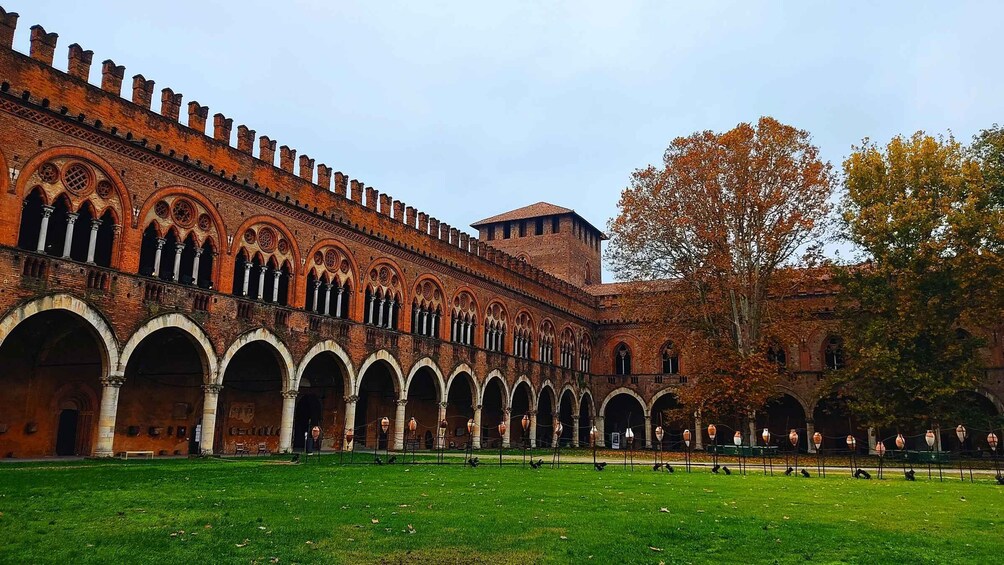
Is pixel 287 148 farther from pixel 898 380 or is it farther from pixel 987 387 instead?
pixel 987 387

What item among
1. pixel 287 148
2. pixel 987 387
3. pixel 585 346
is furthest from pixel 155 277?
pixel 987 387

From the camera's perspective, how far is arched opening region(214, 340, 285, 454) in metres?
25.3

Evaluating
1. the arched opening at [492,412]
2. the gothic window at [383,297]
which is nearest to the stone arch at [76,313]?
the gothic window at [383,297]

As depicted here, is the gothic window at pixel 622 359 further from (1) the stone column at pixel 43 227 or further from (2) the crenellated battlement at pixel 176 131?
(1) the stone column at pixel 43 227

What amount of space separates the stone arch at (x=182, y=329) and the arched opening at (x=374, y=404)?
9911 millimetres

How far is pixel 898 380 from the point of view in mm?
28203

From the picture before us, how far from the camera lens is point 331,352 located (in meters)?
25.7

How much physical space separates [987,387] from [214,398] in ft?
106

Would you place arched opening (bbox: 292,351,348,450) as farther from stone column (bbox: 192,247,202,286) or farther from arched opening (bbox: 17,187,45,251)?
arched opening (bbox: 17,187,45,251)

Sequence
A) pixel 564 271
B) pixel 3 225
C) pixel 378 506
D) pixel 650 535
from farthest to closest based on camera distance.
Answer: pixel 564 271 → pixel 3 225 → pixel 378 506 → pixel 650 535

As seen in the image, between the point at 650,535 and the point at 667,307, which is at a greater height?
the point at 667,307

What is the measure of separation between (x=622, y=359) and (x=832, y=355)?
11527 millimetres

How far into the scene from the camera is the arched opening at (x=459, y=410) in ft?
114

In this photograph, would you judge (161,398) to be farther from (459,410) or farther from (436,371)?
(459,410)
